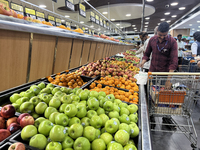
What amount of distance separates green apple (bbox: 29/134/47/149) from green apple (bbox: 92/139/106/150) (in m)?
0.44

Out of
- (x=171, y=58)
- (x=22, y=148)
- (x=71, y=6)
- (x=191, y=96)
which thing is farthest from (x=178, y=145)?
(x=71, y=6)

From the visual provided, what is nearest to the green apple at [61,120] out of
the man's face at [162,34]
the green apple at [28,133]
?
the green apple at [28,133]

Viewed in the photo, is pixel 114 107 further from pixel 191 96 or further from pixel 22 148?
pixel 191 96

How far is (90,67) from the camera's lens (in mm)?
4219

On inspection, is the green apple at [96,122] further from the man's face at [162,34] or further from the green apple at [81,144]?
the man's face at [162,34]

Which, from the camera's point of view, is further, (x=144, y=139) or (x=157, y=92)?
(x=157, y=92)

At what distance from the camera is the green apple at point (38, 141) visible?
1112 mm

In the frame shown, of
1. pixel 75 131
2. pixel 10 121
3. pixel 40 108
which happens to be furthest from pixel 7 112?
pixel 75 131

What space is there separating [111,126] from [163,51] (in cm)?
220

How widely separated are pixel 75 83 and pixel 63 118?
183cm

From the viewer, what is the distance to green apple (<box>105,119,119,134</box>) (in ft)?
4.46

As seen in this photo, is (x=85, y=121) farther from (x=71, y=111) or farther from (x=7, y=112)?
(x=7, y=112)

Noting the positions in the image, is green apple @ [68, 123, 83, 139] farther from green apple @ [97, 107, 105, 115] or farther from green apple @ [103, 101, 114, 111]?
green apple @ [103, 101, 114, 111]

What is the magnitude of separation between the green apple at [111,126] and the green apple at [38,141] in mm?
615
